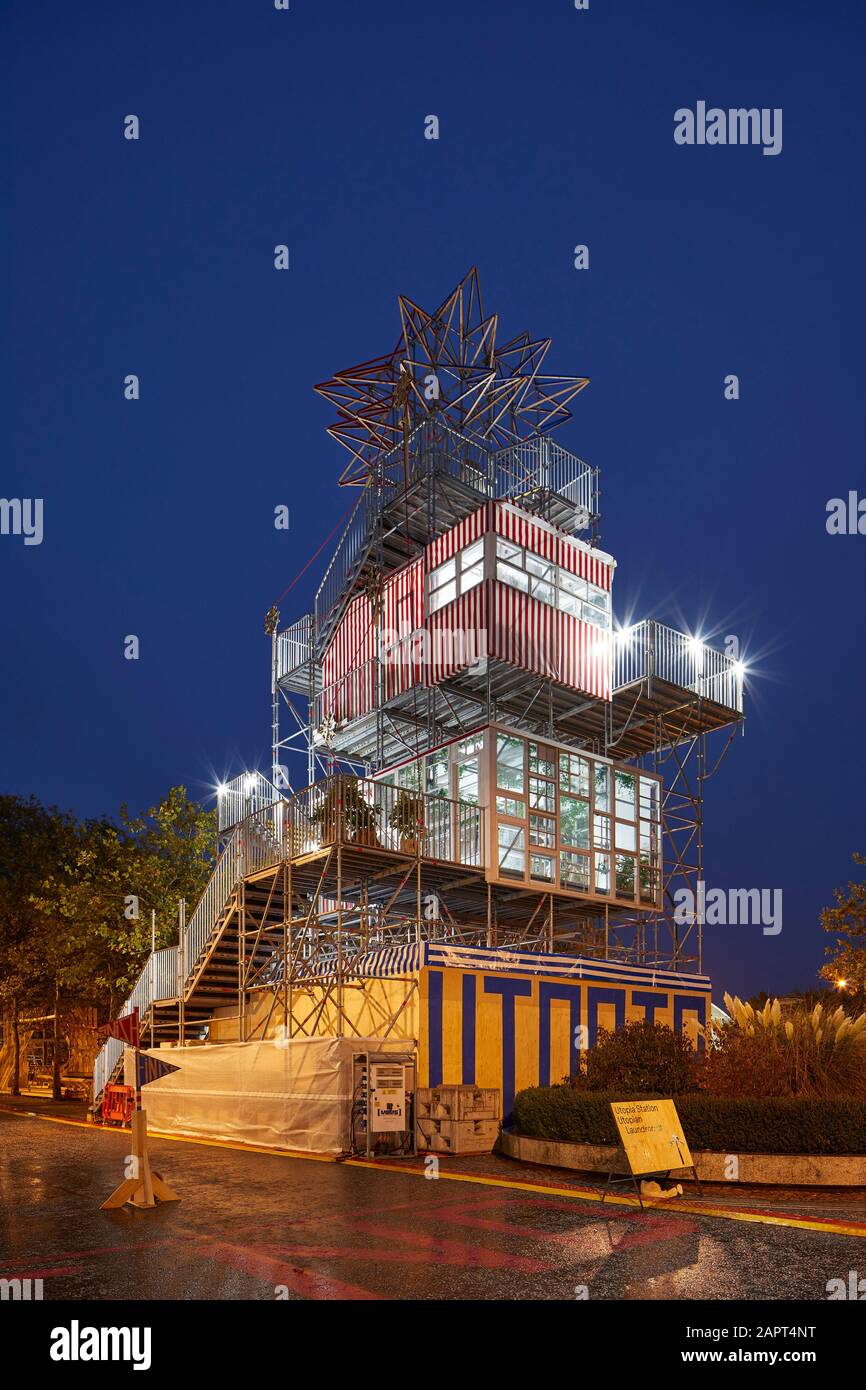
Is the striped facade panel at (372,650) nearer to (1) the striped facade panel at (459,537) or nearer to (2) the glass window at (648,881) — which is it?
(1) the striped facade panel at (459,537)

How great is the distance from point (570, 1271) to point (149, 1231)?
4438 mm

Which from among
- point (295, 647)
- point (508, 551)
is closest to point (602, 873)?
point (508, 551)

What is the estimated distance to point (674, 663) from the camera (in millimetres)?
30453

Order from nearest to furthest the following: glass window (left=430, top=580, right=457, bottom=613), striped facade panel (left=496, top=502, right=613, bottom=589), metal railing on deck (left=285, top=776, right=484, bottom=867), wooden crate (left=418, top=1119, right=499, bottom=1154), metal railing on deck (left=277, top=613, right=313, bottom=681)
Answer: wooden crate (left=418, top=1119, right=499, bottom=1154)
metal railing on deck (left=285, top=776, right=484, bottom=867)
striped facade panel (left=496, top=502, right=613, bottom=589)
glass window (left=430, top=580, right=457, bottom=613)
metal railing on deck (left=277, top=613, right=313, bottom=681)

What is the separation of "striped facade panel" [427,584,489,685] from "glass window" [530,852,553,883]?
4724mm

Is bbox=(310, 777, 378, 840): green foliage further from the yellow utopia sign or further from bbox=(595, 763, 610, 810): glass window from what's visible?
the yellow utopia sign

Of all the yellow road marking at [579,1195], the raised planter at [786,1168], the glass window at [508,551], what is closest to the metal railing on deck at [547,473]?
the glass window at [508,551]

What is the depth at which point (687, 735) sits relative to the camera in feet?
106

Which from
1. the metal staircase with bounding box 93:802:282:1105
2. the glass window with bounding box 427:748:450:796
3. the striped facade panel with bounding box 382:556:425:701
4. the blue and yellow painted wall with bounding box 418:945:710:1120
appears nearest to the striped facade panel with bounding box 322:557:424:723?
the striped facade panel with bounding box 382:556:425:701

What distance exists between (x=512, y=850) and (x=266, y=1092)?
768 cm

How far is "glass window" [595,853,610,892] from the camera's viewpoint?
2716cm

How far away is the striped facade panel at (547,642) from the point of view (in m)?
26.4

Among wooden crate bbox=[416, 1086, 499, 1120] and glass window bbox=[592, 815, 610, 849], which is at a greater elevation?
glass window bbox=[592, 815, 610, 849]

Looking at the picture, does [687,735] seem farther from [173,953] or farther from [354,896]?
[173,953]
